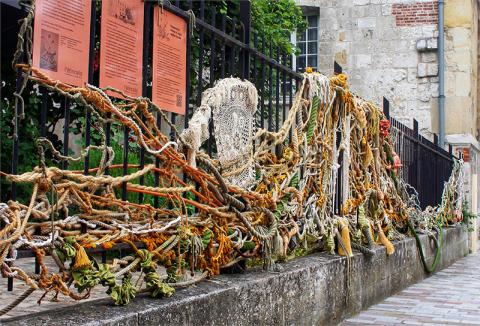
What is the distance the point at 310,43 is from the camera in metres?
17.6

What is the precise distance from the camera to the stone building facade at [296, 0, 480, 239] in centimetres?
1614

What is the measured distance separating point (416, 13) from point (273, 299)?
43.1ft

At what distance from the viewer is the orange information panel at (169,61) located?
12.1 feet

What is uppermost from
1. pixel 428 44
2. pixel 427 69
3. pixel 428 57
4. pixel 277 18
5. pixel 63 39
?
pixel 428 44

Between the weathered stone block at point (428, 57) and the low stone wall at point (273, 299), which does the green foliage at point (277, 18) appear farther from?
the low stone wall at point (273, 299)

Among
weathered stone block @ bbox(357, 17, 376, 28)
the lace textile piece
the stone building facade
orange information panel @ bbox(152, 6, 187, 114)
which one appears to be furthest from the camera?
weathered stone block @ bbox(357, 17, 376, 28)

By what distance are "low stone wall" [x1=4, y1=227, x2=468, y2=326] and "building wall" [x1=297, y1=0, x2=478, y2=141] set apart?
8.86 m

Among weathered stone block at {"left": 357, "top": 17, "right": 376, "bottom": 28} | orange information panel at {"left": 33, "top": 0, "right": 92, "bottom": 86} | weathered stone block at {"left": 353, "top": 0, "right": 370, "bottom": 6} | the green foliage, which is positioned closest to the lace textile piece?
orange information panel at {"left": 33, "top": 0, "right": 92, "bottom": 86}

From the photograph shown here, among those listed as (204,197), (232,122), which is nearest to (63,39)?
(204,197)

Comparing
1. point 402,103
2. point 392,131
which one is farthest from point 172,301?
point 402,103

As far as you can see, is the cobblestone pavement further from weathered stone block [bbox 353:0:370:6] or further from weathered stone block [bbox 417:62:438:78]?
weathered stone block [bbox 353:0:370:6]

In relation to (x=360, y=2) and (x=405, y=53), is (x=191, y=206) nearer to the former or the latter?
(x=405, y=53)

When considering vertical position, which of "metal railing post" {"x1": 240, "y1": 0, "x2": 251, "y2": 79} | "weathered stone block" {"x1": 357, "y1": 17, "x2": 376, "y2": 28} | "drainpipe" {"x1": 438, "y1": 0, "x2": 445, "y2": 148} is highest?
"weathered stone block" {"x1": 357, "y1": 17, "x2": 376, "y2": 28}

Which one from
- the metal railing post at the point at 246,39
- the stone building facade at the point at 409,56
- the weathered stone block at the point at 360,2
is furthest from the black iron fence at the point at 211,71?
the weathered stone block at the point at 360,2
